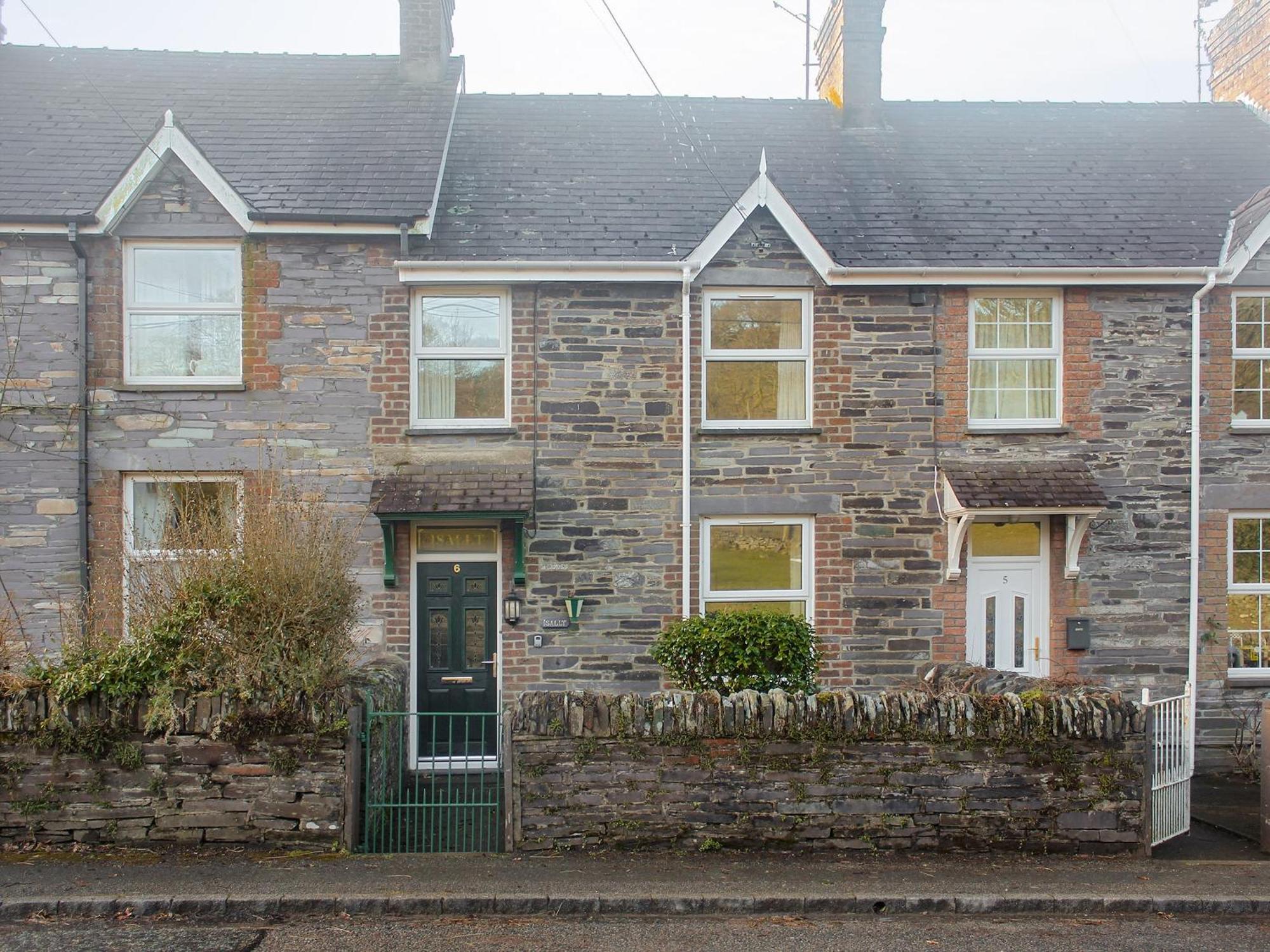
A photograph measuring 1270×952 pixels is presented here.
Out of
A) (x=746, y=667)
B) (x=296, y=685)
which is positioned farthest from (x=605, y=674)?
(x=296, y=685)

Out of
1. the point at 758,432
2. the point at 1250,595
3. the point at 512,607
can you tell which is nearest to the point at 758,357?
the point at 758,432

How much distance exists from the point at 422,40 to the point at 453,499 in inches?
270

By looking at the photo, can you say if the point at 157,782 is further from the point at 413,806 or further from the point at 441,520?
the point at 441,520

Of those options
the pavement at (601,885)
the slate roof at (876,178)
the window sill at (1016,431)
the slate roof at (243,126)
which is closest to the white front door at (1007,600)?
the window sill at (1016,431)

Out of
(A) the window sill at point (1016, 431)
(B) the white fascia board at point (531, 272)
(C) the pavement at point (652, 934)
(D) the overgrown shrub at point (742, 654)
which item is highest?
(B) the white fascia board at point (531, 272)

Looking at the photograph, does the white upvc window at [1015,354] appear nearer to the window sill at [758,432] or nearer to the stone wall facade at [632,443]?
the stone wall facade at [632,443]

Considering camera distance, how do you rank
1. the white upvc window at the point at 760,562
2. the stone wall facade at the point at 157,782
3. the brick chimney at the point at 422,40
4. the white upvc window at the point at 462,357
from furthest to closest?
the brick chimney at the point at 422,40 < the white upvc window at the point at 760,562 < the white upvc window at the point at 462,357 < the stone wall facade at the point at 157,782

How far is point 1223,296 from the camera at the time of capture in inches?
474

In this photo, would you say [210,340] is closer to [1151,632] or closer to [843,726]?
[843,726]

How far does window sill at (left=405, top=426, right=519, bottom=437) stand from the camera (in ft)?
37.2

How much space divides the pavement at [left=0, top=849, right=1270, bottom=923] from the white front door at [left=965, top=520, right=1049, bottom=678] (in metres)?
4.26

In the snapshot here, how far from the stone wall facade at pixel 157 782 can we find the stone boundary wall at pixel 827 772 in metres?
1.57

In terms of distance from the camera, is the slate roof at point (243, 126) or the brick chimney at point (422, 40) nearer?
the slate roof at point (243, 126)

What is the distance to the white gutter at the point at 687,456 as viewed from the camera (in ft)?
37.3
